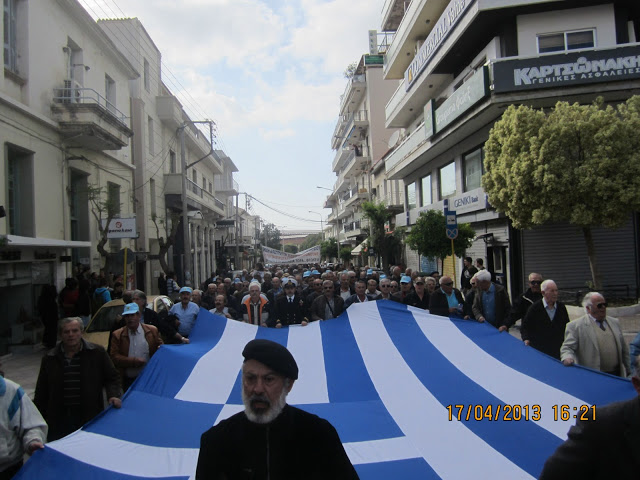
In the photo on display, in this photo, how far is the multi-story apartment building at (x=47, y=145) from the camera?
12.9 m

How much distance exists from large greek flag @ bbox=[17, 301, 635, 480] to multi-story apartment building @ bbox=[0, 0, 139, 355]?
807 centimetres

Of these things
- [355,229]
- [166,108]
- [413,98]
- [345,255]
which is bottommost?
[345,255]

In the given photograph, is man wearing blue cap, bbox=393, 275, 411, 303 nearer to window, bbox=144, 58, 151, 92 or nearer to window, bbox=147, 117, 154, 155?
window, bbox=147, 117, 154, 155

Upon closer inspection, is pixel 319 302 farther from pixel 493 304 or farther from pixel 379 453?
pixel 379 453

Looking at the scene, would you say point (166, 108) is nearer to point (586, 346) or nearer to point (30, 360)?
point (30, 360)

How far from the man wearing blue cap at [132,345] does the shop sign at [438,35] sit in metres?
16.3

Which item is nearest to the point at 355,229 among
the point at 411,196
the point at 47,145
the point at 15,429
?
the point at 411,196

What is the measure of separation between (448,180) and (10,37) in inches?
734

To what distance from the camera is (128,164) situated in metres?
22.3

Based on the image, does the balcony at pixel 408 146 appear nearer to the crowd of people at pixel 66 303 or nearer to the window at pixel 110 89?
the window at pixel 110 89

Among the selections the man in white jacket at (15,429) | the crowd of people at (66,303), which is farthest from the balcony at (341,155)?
the man in white jacket at (15,429)

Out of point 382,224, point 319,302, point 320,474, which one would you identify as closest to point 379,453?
point 320,474

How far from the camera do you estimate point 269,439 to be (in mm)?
2211
